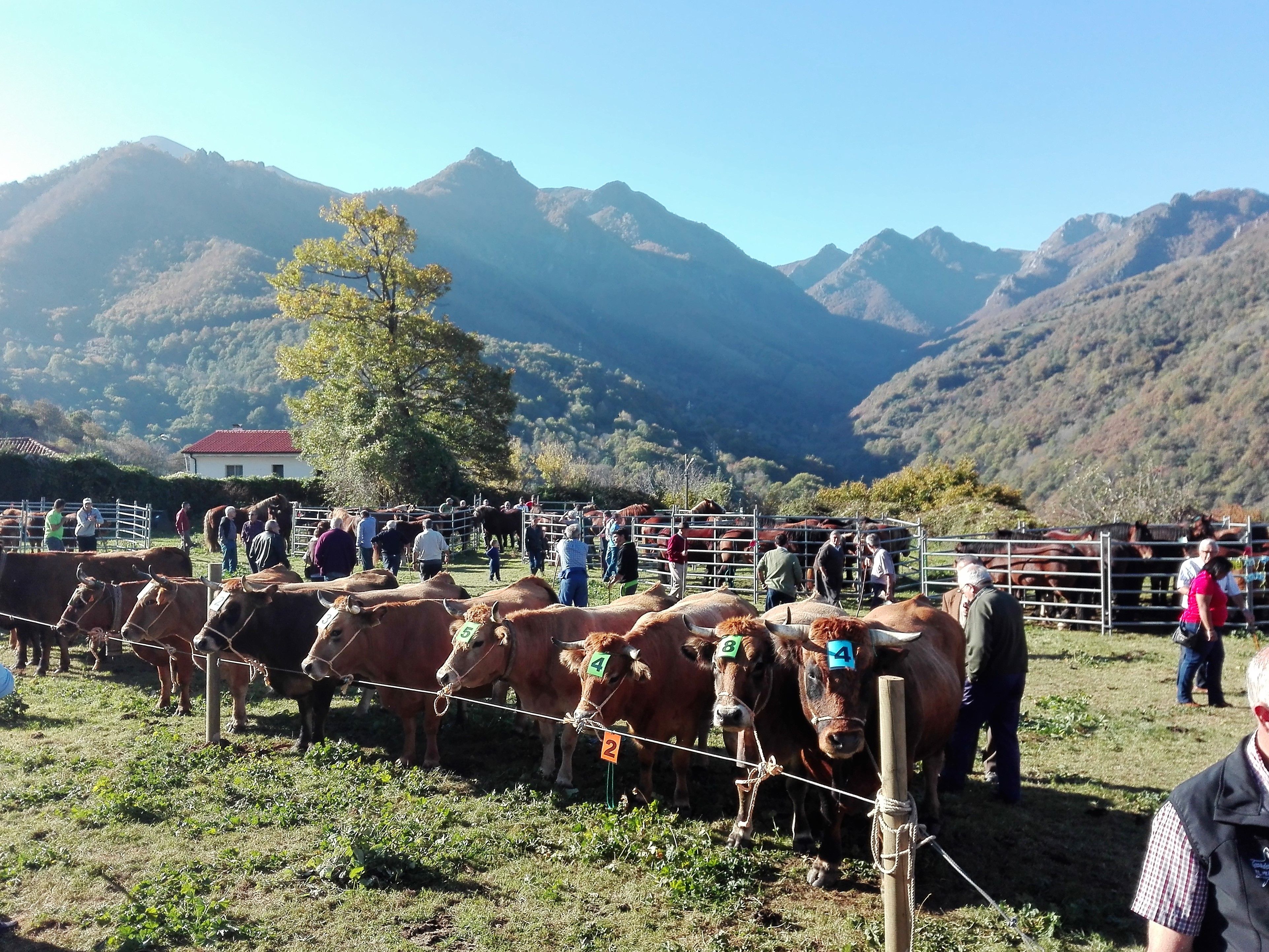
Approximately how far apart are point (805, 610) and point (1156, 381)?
72072 mm

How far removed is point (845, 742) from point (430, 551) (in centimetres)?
1023

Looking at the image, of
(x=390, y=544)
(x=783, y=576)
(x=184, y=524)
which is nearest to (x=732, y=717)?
(x=783, y=576)

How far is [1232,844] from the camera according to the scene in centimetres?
204

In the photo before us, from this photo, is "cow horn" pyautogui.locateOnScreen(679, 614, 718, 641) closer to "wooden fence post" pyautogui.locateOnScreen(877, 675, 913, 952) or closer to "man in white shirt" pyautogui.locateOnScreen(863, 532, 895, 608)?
"wooden fence post" pyautogui.locateOnScreen(877, 675, 913, 952)

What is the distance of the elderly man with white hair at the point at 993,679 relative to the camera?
5996 millimetres

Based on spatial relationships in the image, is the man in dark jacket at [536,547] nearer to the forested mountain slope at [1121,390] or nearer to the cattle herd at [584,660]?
the cattle herd at [584,660]

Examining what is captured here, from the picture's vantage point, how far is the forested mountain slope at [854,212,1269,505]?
2072 inches

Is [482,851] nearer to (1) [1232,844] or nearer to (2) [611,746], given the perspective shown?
(2) [611,746]

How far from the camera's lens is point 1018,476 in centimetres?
6206

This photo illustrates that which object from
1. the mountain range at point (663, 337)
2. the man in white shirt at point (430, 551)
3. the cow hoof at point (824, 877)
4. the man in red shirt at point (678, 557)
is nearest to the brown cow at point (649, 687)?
the cow hoof at point (824, 877)

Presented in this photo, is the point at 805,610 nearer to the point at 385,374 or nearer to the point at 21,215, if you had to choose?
the point at 385,374

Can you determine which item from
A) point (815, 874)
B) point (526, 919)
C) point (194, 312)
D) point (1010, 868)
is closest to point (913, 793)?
point (1010, 868)

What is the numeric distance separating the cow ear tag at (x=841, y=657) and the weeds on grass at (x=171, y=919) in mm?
3425

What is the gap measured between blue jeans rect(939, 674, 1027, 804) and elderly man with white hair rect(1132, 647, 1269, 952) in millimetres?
4002
